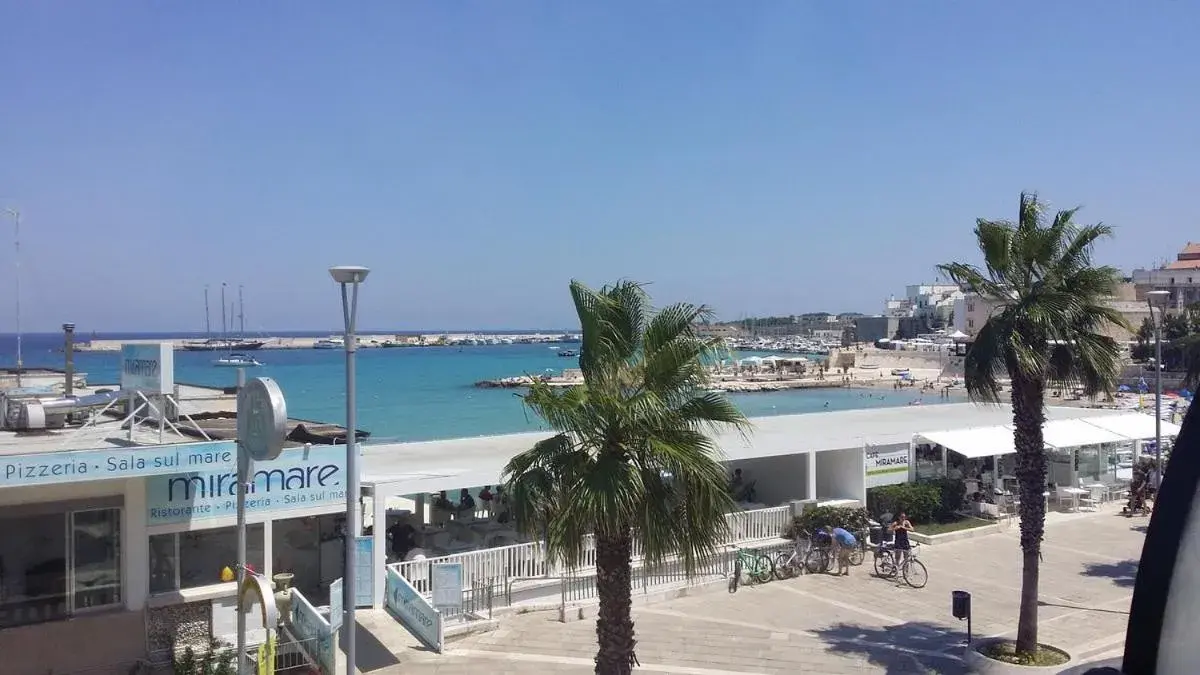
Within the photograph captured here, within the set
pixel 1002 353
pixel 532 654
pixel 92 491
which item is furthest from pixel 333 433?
pixel 1002 353

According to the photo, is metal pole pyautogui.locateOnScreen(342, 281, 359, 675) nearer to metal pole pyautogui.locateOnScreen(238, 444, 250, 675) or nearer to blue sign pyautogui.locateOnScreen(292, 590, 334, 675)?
metal pole pyautogui.locateOnScreen(238, 444, 250, 675)

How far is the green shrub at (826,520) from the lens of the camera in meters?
18.2

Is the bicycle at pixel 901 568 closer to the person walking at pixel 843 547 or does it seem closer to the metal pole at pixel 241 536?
the person walking at pixel 843 547

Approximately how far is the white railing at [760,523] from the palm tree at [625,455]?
968cm

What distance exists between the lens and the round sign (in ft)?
27.0

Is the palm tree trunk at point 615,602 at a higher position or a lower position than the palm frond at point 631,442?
lower

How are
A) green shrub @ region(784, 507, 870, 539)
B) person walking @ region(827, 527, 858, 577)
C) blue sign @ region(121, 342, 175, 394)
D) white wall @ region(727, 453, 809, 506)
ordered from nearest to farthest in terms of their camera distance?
blue sign @ region(121, 342, 175, 394) → person walking @ region(827, 527, 858, 577) → green shrub @ region(784, 507, 870, 539) → white wall @ region(727, 453, 809, 506)

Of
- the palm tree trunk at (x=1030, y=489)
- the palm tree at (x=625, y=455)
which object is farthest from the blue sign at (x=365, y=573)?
the palm tree trunk at (x=1030, y=489)

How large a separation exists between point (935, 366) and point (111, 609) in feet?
426

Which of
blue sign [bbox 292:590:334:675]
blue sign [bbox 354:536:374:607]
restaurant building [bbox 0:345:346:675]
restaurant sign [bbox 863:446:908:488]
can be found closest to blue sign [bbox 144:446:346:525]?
restaurant building [bbox 0:345:346:675]

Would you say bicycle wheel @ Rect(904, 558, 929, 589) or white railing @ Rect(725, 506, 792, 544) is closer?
bicycle wheel @ Rect(904, 558, 929, 589)

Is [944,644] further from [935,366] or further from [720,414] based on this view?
[935,366]

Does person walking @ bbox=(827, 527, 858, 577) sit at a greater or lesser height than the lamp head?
lesser

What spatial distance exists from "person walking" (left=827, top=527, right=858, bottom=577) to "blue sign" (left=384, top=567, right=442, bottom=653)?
825cm
